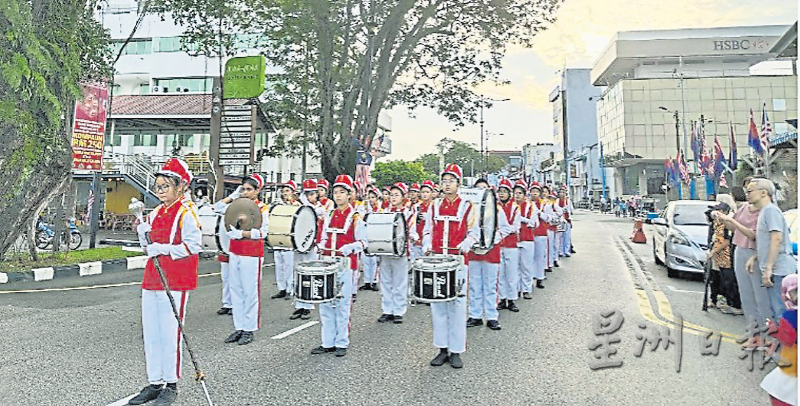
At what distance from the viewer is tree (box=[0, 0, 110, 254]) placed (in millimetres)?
9898

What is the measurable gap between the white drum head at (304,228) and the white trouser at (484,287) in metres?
1.96

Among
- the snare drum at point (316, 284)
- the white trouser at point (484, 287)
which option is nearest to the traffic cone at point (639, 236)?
the white trouser at point (484, 287)

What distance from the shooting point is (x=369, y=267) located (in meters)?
9.77

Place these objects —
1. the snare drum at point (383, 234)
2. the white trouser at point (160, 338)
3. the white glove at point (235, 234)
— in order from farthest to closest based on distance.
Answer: the snare drum at point (383, 234), the white glove at point (235, 234), the white trouser at point (160, 338)

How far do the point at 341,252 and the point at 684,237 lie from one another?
22.3 ft

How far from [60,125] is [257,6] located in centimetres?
737

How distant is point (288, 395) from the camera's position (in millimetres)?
4316

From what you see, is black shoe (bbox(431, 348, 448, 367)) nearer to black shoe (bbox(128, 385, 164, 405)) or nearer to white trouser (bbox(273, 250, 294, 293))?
black shoe (bbox(128, 385, 164, 405))

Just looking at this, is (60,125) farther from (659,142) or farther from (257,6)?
(659,142)

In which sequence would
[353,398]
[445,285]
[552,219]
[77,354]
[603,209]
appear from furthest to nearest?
[603,209]
[552,219]
[77,354]
[445,285]
[353,398]

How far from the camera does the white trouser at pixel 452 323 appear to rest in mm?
5191

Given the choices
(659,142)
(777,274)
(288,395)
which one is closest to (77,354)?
(288,395)

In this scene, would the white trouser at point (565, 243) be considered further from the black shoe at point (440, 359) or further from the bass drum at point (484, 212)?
the black shoe at point (440, 359)

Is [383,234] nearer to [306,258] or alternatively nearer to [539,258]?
[306,258]
